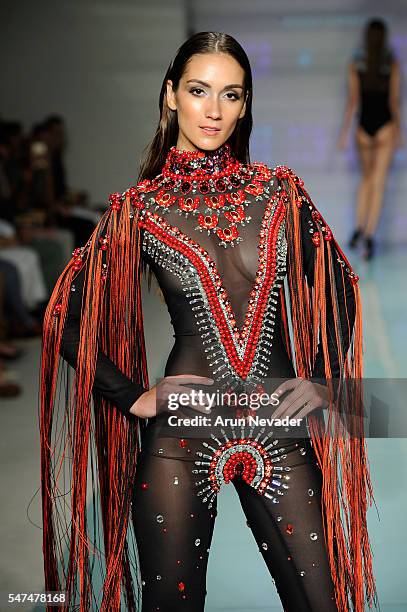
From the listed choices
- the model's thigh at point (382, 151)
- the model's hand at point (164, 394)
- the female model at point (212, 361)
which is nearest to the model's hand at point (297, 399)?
the female model at point (212, 361)

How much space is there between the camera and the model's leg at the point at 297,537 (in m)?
1.88

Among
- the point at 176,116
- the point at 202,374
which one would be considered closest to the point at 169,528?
the point at 202,374

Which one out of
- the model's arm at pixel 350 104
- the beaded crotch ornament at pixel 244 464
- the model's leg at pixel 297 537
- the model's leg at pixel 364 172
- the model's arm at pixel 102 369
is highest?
the model's arm at pixel 350 104

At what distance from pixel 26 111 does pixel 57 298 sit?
339 inches

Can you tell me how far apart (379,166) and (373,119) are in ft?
Answer: 1.49

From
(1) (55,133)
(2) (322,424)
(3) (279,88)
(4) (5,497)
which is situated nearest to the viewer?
(2) (322,424)

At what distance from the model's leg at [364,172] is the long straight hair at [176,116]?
751 cm

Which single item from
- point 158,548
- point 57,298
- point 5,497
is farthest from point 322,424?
point 5,497

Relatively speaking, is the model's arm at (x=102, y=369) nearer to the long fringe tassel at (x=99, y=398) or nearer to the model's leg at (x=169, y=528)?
the long fringe tassel at (x=99, y=398)

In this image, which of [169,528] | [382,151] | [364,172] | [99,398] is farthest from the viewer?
[364,172]

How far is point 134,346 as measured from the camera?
6.89ft

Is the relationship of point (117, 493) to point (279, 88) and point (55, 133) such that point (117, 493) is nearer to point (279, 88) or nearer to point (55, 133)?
point (55, 133)

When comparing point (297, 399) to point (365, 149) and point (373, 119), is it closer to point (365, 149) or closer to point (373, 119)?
point (373, 119)

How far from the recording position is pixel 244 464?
193 cm
